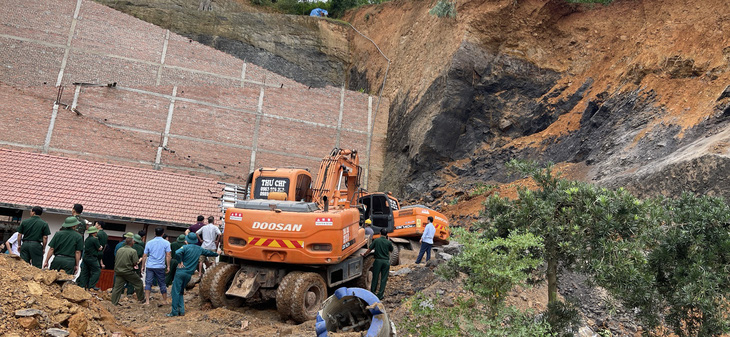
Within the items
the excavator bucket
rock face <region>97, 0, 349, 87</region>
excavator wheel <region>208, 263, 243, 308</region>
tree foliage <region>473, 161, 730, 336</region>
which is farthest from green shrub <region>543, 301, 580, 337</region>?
rock face <region>97, 0, 349, 87</region>

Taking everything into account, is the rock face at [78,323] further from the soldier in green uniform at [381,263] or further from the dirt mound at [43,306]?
the soldier in green uniform at [381,263]

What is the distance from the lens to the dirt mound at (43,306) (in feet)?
18.7

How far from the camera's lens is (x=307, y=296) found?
29.4 feet

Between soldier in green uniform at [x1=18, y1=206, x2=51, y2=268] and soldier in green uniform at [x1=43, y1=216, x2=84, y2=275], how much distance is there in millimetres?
268

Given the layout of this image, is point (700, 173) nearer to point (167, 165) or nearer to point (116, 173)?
point (116, 173)

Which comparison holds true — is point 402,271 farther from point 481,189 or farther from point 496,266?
point 481,189

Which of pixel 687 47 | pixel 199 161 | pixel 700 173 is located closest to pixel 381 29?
pixel 199 161

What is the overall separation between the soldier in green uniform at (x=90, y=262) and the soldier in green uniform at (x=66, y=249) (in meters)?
0.54

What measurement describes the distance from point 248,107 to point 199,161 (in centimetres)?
413

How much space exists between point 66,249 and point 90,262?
80cm

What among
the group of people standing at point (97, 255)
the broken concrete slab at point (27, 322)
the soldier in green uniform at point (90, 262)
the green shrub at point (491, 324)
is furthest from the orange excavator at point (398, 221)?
the broken concrete slab at point (27, 322)

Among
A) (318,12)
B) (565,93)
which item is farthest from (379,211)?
(318,12)

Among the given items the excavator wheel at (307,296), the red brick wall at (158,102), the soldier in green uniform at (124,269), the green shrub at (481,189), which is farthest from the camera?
the red brick wall at (158,102)

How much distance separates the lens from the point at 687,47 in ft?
56.6
